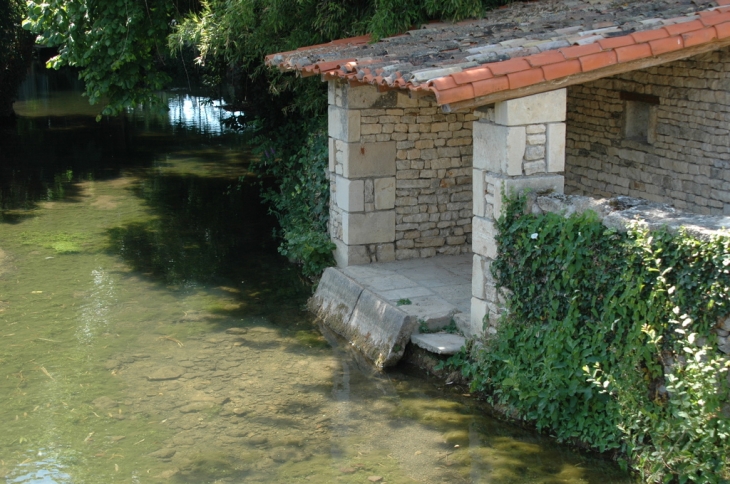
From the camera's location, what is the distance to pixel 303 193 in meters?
11.6

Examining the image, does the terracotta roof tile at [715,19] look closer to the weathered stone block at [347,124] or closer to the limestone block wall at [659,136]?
the limestone block wall at [659,136]

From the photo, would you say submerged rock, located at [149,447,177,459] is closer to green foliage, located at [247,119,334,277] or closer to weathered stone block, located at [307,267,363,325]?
weathered stone block, located at [307,267,363,325]

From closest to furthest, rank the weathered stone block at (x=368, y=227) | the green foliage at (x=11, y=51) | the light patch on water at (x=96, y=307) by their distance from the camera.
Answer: the light patch on water at (x=96, y=307), the weathered stone block at (x=368, y=227), the green foliage at (x=11, y=51)

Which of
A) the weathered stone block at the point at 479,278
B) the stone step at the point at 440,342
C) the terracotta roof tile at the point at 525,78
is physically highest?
the terracotta roof tile at the point at 525,78

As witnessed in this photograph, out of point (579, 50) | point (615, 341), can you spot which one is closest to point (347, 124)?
point (579, 50)

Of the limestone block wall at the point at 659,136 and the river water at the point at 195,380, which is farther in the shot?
the limestone block wall at the point at 659,136

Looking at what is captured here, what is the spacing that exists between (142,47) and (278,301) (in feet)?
17.3

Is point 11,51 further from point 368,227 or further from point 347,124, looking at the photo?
point 368,227

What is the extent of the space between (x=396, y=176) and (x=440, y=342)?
2.73m

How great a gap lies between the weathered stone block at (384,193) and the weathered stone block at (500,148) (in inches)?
98.5

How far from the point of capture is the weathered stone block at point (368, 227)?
9781 mm

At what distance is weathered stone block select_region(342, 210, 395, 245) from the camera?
32.1ft

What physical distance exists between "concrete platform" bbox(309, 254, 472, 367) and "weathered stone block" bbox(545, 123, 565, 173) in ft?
5.42

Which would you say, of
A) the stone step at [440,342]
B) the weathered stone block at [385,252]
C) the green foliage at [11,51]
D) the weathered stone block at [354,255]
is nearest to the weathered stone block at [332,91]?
the weathered stone block at [354,255]
